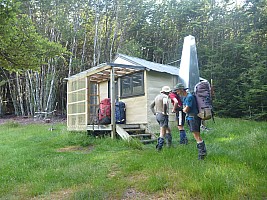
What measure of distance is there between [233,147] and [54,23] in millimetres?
14196

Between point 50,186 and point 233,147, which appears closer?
point 50,186

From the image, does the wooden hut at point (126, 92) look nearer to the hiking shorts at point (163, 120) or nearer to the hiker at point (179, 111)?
the hiker at point (179, 111)

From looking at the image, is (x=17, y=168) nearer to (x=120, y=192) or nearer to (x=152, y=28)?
(x=120, y=192)

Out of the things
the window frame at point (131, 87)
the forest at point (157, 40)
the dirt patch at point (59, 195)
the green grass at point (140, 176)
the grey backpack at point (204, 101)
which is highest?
the forest at point (157, 40)

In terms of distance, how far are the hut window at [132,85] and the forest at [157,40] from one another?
5226 millimetres

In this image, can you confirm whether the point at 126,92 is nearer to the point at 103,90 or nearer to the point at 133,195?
the point at 103,90

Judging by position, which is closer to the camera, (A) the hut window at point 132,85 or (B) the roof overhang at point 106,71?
Answer: (B) the roof overhang at point 106,71

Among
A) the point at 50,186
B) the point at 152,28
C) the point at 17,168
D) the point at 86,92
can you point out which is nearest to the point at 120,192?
the point at 50,186

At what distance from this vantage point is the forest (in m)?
15.3

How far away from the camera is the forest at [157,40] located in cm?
1528

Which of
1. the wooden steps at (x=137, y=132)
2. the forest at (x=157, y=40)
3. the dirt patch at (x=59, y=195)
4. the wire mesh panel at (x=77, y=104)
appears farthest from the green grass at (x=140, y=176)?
the forest at (x=157, y=40)

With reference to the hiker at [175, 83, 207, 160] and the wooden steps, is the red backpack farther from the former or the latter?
the hiker at [175, 83, 207, 160]

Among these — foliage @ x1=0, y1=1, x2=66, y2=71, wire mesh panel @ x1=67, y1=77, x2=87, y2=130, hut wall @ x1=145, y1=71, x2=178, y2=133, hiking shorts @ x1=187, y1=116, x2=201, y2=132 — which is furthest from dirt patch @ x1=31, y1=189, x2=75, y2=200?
wire mesh panel @ x1=67, y1=77, x2=87, y2=130

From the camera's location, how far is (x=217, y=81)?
16.6 m
